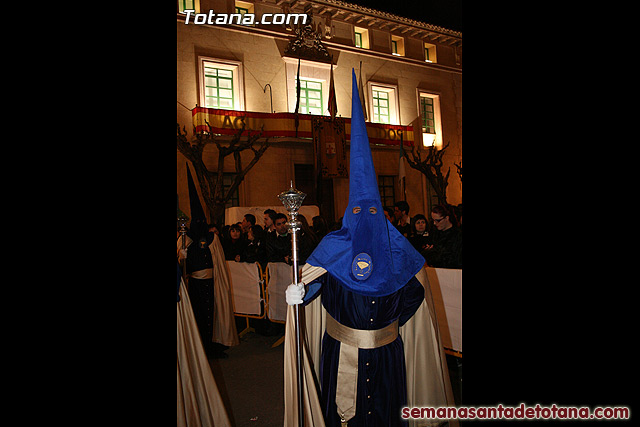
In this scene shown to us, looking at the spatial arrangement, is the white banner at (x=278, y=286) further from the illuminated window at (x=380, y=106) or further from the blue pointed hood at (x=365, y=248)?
the illuminated window at (x=380, y=106)

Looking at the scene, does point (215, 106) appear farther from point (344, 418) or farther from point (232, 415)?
point (344, 418)

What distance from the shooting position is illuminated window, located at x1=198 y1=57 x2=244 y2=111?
15.8 metres

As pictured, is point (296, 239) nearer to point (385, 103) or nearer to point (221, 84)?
point (221, 84)

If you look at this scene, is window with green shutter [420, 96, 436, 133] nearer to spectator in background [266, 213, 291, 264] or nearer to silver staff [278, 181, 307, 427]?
spectator in background [266, 213, 291, 264]

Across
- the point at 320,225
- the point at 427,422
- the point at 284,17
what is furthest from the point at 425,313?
the point at 284,17

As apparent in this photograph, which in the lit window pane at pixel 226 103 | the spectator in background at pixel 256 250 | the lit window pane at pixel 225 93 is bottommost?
the spectator in background at pixel 256 250

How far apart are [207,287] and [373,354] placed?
12.6 feet

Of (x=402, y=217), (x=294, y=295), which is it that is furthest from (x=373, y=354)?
(x=402, y=217)

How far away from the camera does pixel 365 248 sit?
8.75 ft

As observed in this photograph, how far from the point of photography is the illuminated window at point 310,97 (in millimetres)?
18219

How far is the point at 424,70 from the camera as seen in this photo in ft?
71.8

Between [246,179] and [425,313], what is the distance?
13.9 metres

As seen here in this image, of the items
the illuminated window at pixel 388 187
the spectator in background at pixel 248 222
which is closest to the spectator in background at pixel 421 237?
the spectator in background at pixel 248 222

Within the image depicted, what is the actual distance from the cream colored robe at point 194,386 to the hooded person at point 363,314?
1.03 m
